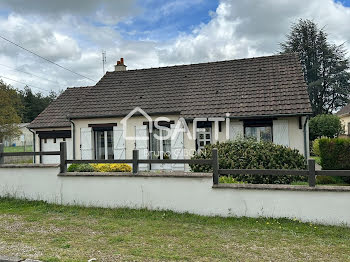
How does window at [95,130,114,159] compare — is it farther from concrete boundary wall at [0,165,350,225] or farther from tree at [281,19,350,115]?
tree at [281,19,350,115]

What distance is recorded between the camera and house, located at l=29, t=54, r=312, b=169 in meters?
11.7

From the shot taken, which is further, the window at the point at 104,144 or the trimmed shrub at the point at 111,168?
the window at the point at 104,144

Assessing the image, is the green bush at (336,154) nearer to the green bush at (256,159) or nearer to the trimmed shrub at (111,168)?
the green bush at (256,159)

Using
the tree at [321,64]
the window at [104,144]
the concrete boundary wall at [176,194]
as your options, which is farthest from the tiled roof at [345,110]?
the concrete boundary wall at [176,194]

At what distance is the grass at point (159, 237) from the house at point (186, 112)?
20.4 feet

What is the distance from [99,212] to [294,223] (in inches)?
156

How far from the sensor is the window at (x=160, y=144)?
13.1 meters

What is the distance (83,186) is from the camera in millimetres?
7188

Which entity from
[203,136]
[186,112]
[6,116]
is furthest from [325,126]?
[6,116]

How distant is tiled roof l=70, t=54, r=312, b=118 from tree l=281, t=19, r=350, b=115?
803 inches

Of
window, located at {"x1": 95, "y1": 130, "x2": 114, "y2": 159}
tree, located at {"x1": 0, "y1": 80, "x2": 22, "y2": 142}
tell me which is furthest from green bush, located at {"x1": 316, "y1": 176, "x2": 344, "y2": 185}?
tree, located at {"x1": 0, "y1": 80, "x2": 22, "y2": 142}

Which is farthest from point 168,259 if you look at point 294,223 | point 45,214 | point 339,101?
point 339,101

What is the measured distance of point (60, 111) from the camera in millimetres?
16875

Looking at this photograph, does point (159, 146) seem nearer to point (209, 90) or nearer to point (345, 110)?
point (209, 90)
